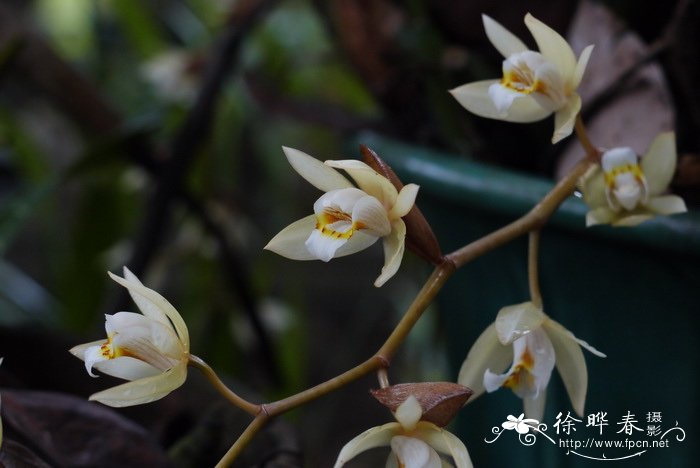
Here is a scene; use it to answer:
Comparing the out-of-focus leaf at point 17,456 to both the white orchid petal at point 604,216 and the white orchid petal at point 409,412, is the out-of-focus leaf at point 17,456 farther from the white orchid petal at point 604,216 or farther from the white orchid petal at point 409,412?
the white orchid petal at point 604,216

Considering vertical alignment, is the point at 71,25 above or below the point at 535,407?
above

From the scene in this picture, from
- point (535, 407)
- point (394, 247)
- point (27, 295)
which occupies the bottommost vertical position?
point (27, 295)

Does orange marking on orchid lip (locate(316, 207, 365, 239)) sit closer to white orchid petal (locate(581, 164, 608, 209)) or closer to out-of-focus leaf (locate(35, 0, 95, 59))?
white orchid petal (locate(581, 164, 608, 209))

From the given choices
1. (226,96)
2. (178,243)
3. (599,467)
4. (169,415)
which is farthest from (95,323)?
(599,467)

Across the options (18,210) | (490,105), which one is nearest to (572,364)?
(490,105)

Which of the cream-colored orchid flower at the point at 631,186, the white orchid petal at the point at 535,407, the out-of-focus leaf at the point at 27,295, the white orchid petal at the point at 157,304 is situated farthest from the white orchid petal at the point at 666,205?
the out-of-focus leaf at the point at 27,295

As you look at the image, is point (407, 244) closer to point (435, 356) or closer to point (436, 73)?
point (436, 73)

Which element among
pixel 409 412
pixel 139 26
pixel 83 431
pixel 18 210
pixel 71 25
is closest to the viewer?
pixel 409 412

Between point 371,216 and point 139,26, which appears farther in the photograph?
point 139,26

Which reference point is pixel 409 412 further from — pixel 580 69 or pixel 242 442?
pixel 580 69
